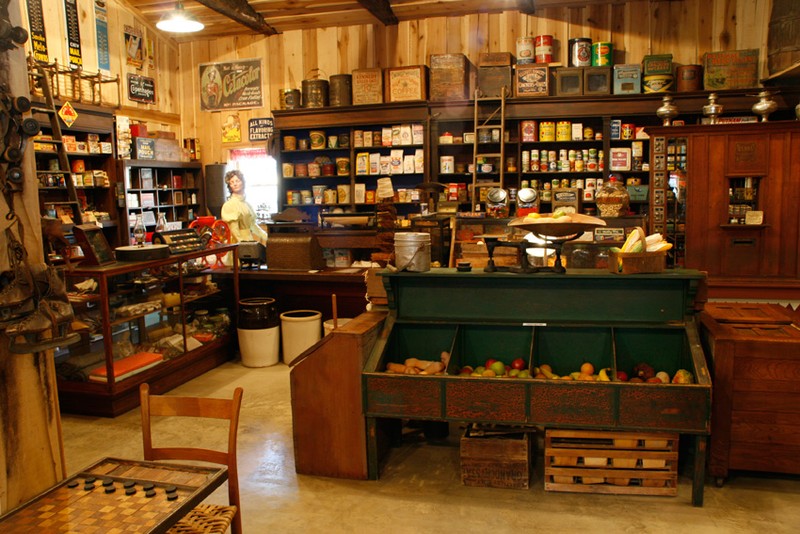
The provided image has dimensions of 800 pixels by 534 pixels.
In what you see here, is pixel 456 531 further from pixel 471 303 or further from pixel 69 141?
pixel 69 141

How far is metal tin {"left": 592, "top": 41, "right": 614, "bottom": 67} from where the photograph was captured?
7.61 metres

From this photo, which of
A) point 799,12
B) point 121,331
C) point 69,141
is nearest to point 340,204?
point 69,141

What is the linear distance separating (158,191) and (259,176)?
1.48m

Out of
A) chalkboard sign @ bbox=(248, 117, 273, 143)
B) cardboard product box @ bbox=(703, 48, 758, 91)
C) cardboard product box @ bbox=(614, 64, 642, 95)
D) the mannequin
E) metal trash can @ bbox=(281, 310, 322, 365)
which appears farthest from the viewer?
chalkboard sign @ bbox=(248, 117, 273, 143)

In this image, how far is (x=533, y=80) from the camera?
757cm

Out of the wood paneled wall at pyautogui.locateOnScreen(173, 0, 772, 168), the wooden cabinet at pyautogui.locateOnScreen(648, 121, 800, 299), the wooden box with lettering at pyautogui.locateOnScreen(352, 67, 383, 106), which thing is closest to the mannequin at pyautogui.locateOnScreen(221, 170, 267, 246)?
the wooden box with lettering at pyautogui.locateOnScreen(352, 67, 383, 106)

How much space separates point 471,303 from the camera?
369 cm

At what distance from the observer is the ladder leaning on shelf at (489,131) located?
7.51m

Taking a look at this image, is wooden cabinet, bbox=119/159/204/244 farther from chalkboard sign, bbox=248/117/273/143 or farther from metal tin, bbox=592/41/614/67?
metal tin, bbox=592/41/614/67

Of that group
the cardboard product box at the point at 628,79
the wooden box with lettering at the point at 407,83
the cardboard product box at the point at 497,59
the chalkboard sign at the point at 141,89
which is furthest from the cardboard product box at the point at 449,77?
the chalkboard sign at the point at 141,89

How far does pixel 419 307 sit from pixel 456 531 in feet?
4.20

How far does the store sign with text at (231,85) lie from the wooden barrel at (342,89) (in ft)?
4.94

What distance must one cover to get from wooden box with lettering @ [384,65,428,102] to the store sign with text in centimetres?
229

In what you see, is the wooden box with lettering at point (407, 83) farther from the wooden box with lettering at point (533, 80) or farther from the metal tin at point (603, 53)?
the metal tin at point (603, 53)
